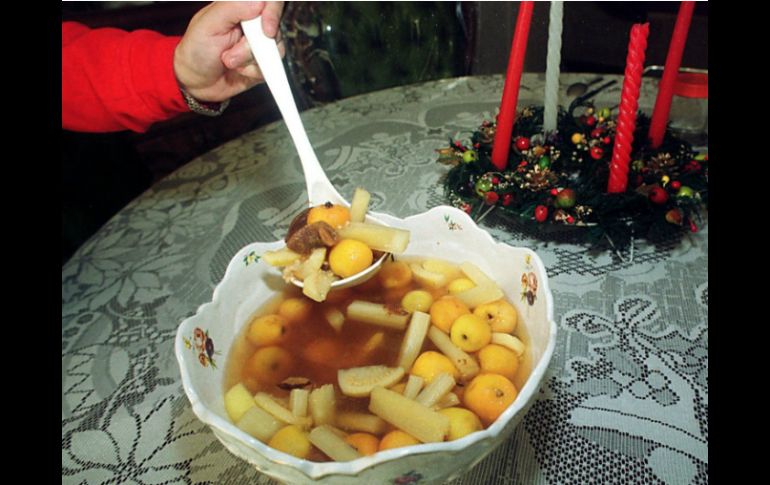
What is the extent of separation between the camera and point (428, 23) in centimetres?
136

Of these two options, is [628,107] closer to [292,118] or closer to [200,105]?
[292,118]

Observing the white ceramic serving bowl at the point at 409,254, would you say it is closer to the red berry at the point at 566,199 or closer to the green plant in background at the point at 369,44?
the red berry at the point at 566,199

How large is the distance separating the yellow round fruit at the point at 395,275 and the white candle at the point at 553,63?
1.26 feet

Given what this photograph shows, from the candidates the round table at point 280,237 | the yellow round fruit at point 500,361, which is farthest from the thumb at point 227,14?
the yellow round fruit at point 500,361

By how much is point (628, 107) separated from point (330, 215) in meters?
0.41

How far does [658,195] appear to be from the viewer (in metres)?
0.69

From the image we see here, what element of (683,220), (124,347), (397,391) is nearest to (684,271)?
(683,220)

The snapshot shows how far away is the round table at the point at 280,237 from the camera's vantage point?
0.48 metres

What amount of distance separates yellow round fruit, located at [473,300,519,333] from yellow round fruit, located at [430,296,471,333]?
0.07 feet

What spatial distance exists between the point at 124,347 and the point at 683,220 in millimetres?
756

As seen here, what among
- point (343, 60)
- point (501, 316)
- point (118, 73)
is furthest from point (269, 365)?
point (343, 60)

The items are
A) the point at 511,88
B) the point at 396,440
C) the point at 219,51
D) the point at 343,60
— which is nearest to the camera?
the point at 396,440

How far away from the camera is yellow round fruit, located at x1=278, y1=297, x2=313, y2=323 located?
608mm

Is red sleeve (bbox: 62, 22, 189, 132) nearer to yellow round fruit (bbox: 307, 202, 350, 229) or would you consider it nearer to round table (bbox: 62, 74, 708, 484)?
round table (bbox: 62, 74, 708, 484)
